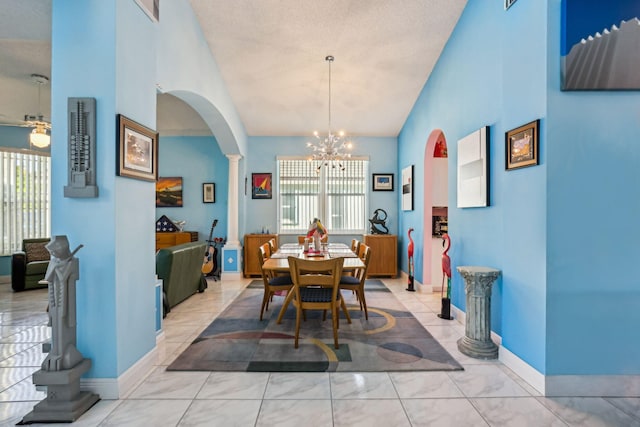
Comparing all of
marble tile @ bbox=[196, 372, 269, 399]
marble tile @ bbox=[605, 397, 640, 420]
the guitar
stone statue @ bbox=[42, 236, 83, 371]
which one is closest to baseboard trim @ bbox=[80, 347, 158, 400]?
stone statue @ bbox=[42, 236, 83, 371]

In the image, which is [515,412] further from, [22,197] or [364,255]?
[22,197]

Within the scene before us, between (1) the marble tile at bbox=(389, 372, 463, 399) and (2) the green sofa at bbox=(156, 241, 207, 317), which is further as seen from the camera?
(2) the green sofa at bbox=(156, 241, 207, 317)

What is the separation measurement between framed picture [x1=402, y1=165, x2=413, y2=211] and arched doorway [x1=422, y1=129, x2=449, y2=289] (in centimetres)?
53

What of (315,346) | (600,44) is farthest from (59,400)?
(600,44)

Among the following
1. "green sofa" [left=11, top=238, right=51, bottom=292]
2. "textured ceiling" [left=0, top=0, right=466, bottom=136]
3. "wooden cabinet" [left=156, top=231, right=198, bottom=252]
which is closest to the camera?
"textured ceiling" [left=0, top=0, right=466, bottom=136]

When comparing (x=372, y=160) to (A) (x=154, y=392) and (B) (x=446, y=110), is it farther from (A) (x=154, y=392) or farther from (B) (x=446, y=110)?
(A) (x=154, y=392)

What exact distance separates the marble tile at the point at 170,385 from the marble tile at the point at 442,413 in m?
1.51

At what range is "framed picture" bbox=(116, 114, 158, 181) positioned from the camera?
2252 millimetres

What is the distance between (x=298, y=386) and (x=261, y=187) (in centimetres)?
501

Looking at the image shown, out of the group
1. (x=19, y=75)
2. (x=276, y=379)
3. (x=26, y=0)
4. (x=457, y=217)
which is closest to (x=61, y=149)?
(x=26, y=0)

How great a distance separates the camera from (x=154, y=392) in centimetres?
231

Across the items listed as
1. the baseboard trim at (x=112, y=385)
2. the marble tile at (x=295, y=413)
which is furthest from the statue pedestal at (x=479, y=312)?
the baseboard trim at (x=112, y=385)

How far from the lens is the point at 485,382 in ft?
8.07

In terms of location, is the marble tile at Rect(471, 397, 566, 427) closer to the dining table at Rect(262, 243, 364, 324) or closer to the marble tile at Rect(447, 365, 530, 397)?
the marble tile at Rect(447, 365, 530, 397)
